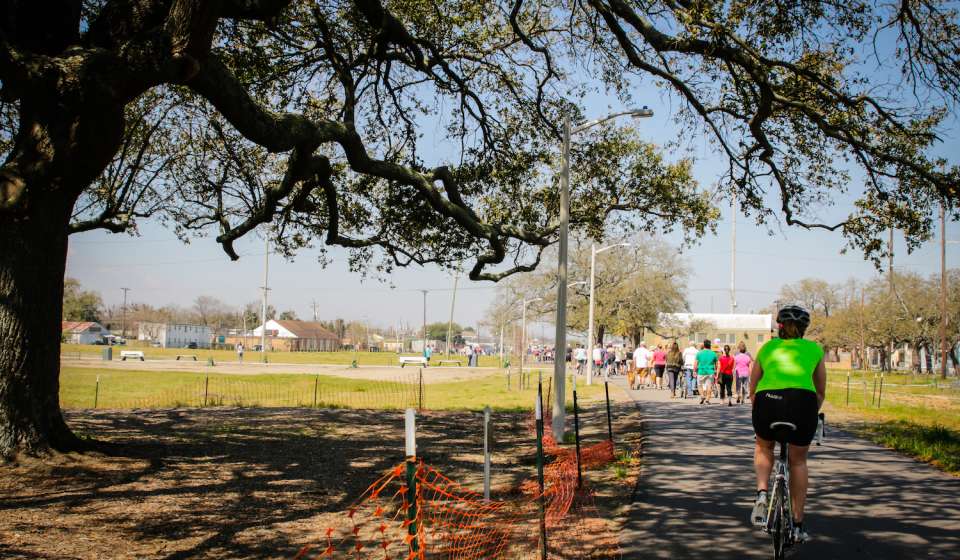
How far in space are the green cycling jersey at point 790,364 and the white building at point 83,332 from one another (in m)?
134

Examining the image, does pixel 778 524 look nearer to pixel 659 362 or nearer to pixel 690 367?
pixel 690 367

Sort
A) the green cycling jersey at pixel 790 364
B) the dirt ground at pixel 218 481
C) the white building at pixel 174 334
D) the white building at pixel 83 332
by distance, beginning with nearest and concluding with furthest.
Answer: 1. the green cycling jersey at pixel 790 364
2. the dirt ground at pixel 218 481
3. the white building at pixel 83 332
4. the white building at pixel 174 334

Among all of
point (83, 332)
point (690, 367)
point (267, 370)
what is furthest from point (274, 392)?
point (83, 332)

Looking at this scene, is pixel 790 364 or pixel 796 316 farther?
pixel 796 316

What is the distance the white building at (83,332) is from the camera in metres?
123

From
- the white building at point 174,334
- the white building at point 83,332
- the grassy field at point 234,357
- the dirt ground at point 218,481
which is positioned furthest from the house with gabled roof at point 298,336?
the dirt ground at point 218,481

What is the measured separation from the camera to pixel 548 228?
642 inches

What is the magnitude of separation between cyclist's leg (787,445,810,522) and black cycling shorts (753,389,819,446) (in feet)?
0.26

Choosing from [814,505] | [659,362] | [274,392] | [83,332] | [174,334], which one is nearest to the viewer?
[814,505]

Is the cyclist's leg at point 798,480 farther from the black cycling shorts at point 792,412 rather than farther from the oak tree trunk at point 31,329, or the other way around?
the oak tree trunk at point 31,329

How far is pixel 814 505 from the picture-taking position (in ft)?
25.6

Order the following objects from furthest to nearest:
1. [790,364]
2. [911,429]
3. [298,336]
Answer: [298,336]
[911,429]
[790,364]

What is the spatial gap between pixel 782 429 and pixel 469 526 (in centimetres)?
346

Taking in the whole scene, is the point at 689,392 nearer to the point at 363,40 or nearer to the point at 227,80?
the point at 363,40
